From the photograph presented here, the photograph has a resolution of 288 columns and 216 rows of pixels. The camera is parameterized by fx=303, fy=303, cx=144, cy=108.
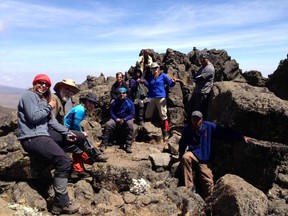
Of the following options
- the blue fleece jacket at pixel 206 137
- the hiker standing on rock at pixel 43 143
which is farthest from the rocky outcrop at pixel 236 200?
the hiker standing on rock at pixel 43 143

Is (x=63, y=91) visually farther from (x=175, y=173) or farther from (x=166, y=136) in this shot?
(x=166, y=136)

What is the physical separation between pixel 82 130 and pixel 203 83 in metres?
7.36

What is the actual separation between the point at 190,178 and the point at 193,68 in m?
20.7

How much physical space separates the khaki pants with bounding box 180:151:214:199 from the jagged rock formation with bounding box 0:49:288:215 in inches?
23.5

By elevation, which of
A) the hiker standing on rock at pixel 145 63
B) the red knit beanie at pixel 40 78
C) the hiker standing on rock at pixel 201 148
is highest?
the hiker standing on rock at pixel 145 63

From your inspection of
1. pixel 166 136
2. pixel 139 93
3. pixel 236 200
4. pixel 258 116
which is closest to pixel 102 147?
pixel 166 136

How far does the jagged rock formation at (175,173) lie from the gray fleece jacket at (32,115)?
4.68ft

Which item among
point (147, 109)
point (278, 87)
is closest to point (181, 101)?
point (147, 109)

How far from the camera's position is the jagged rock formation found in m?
10.5

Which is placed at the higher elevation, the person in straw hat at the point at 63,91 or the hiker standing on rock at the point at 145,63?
the hiker standing on rock at the point at 145,63

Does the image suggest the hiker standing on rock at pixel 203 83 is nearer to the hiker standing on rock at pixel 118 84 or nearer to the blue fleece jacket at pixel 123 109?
the blue fleece jacket at pixel 123 109

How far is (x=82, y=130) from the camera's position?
47.0 feet

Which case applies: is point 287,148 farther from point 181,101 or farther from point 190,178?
point 181,101

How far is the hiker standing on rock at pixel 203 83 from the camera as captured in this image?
55.0 feet
